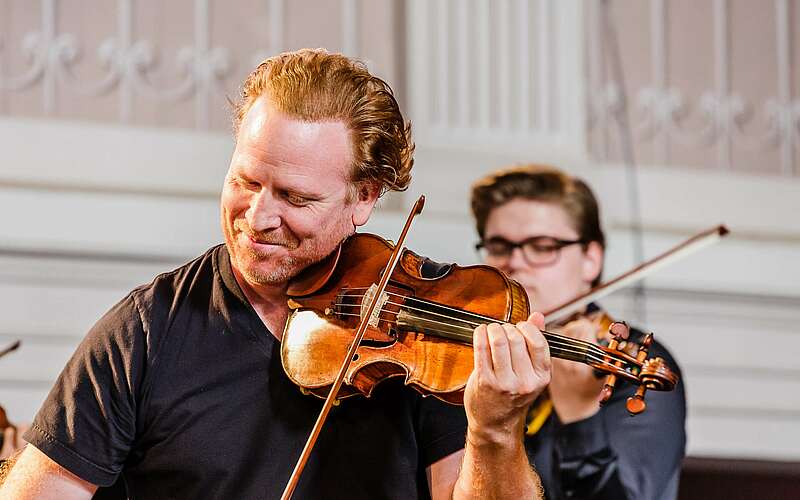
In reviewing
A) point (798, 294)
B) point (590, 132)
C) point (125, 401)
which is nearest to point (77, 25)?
point (590, 132)

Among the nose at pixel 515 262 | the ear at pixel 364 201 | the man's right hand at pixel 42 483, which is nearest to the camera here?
the man's right hand at pixel 42 483

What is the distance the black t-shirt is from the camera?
5.12 ft

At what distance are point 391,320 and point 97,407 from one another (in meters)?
0.38

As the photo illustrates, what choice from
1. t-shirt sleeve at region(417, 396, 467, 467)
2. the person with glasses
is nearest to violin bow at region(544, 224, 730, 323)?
the person with glasses

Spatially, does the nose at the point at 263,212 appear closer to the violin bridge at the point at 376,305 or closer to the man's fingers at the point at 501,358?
the violin bridge at the point at 376,305

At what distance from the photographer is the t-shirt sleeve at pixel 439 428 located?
1.62 meters

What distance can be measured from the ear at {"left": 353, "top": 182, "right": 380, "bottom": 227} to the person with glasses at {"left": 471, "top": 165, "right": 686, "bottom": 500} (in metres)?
0.77

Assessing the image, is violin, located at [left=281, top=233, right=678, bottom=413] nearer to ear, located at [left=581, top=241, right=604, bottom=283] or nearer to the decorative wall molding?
ear, located at [left=581, top=241, right=604, bottom=283]

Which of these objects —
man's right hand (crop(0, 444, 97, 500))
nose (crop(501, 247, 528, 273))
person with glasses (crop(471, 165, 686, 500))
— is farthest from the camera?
nose (crop(501, 247, 528, 273))

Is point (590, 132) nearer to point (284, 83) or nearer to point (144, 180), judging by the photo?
point (144, 180)

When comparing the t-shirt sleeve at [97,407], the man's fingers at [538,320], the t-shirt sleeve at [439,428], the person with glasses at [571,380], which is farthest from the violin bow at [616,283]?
the t-shirt sleeve at [97,407]

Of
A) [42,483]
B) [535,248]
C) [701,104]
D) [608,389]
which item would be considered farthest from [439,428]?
[701,104]

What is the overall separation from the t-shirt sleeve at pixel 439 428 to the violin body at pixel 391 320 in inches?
3.8

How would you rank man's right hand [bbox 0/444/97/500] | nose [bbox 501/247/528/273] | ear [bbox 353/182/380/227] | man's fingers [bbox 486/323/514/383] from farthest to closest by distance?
nose [bbox 501/247/528/273], ear [bbox 353/182/380/227], man's right hand [bbox 0/444/97/500], man's fingers [bbox 486/323/514/383]
